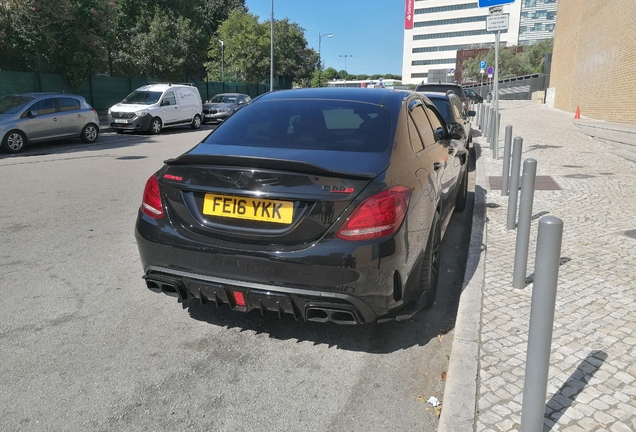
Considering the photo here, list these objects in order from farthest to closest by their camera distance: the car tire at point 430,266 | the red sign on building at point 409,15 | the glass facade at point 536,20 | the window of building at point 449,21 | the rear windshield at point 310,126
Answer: the red sign on building at point 409,15, the glass facade at point 536,20, the window of building at point 449,21, the car tire at point 430,266, the rear windshield at point 310,126

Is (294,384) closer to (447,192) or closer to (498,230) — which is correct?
(447,192)

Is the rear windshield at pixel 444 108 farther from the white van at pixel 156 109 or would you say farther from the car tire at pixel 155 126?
the car tire at pixel 155 126

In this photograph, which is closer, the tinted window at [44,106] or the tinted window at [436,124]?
the tinted window at [436,124]

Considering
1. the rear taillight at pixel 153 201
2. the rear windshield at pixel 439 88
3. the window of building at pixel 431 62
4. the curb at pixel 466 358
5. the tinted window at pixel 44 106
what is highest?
the window of building at pixel 431 62

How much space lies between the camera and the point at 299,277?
2.92 m

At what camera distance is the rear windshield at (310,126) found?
138 inches

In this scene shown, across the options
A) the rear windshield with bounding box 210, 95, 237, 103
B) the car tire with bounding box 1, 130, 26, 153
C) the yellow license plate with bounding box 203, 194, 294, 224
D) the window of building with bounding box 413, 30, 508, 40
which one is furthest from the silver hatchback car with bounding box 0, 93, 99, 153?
the window of building with bounding box 413, 30, 508, 40

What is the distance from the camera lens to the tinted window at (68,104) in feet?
49.8

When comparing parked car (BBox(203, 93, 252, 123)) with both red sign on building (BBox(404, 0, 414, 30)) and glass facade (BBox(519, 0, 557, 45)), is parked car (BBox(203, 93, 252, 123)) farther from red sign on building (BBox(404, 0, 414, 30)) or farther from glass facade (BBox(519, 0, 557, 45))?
glass facade (BBox(519, 0, 557, 45))

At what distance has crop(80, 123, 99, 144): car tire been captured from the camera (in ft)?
52.6

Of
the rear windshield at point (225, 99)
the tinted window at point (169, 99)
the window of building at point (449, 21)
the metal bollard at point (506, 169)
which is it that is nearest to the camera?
the metal bollard at point (506, 169)

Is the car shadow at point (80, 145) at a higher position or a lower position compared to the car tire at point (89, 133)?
lower

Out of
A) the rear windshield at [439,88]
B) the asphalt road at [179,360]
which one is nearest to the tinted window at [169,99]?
the rear windshield at [439,88]

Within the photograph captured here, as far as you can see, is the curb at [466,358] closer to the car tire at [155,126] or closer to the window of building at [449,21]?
the car tire at [155,126]
